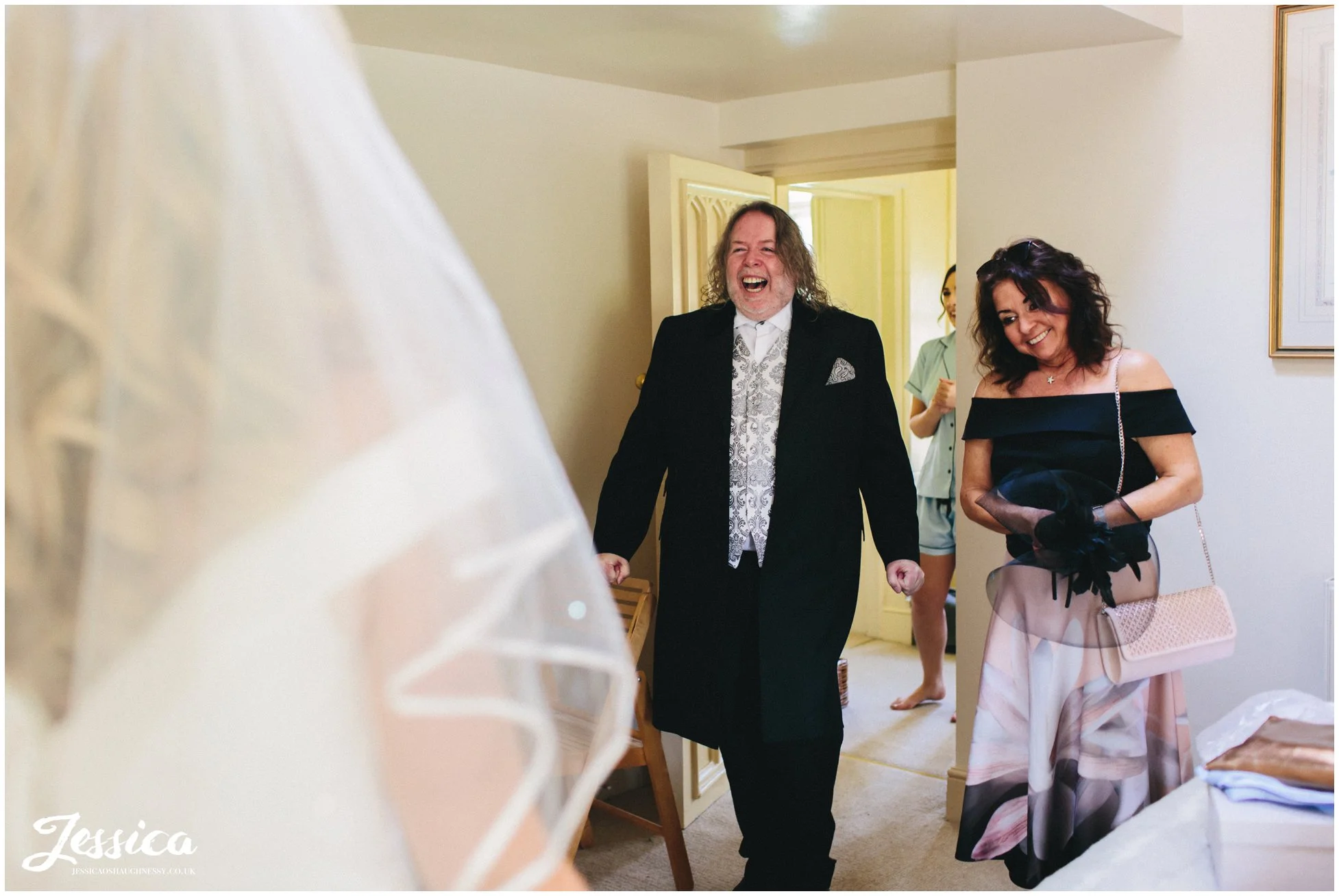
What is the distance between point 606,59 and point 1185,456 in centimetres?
183

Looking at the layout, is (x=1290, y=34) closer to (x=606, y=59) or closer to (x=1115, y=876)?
(x=606, y=59)

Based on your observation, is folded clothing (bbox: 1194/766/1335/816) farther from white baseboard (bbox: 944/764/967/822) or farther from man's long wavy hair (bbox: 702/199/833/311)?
white baseboard (bbox: 944/764/967/822)

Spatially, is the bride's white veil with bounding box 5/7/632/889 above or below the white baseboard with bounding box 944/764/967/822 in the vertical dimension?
above

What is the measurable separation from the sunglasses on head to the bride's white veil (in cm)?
194

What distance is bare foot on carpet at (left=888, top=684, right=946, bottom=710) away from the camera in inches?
170

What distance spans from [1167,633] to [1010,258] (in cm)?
88

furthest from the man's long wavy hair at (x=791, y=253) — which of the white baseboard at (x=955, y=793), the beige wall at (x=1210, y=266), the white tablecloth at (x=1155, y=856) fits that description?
the white tablecloth at (x=1155, y=856)

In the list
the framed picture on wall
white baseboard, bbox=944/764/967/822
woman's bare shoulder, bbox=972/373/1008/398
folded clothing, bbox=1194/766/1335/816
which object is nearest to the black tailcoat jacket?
woman's bare shoulder, bbox=972/373/1008/398

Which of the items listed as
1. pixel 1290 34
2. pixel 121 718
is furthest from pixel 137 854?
pixel 1290 34

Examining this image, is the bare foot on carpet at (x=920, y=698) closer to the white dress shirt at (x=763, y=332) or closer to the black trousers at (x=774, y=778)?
the black trousers at (x=774, y=778)


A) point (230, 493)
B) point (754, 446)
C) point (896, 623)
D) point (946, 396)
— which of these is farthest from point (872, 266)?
point (230, 493)

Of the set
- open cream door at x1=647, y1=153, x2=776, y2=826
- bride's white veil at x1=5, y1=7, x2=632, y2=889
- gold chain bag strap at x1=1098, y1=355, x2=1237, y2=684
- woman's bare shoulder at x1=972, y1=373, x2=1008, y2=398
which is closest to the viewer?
bride's white veil at x1=5, y1=7, x2=632, y2=889

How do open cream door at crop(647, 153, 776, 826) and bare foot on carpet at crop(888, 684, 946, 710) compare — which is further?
bare foot on carpet at crop(888, 684, 946, 710)

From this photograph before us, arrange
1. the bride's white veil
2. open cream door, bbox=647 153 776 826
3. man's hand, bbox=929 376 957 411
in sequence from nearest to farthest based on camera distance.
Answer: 1. the bride's white veil
2. open cream door, bbox=647 153 776 826
3. man's hand, bbox=929 376 957 411
